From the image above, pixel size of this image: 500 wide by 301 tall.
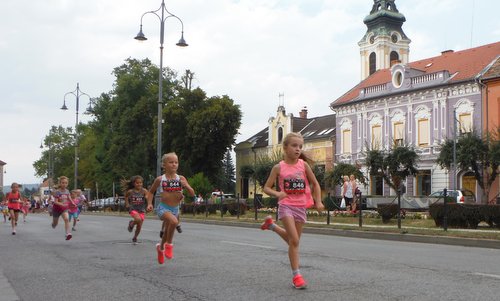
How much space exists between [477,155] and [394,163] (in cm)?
746

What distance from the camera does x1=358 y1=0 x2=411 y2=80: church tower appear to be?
6378 cm

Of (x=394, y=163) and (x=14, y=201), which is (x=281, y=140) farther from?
(x=14, y=201)

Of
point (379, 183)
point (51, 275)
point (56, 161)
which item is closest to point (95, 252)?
point (51, 275)

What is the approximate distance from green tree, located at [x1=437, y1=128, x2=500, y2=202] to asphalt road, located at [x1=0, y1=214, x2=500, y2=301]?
27.9m

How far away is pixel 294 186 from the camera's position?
700cm

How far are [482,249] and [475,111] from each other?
32823 mm

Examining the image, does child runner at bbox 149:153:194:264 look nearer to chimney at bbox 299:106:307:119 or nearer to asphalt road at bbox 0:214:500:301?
asphalt road at bbox 0:214:500:301

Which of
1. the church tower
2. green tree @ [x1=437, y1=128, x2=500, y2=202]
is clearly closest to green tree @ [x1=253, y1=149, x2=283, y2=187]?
the church tower

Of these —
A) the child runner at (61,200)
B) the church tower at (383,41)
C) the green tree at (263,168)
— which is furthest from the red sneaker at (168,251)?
the church tower at (383,41)

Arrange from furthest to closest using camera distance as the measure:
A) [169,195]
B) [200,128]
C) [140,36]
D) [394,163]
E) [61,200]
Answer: [200,128] → [394,163] → [140,36] → [61,200] → [169,195]

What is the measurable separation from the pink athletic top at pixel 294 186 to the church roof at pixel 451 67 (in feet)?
131

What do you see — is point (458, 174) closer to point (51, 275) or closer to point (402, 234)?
point (402, 234)

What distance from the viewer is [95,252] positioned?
37.8 feet

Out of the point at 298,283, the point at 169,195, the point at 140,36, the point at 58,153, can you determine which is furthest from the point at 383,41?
the point at 58,153
